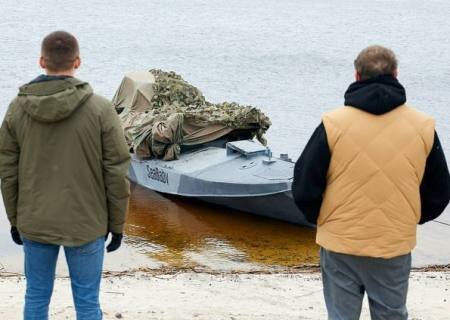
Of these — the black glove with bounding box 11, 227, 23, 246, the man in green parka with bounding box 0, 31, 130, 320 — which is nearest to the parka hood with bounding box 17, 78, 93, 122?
the man in green parka with bounding box 0, 31, 130, 320

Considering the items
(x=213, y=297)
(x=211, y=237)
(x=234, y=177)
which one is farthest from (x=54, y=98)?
(x=234, y=177)

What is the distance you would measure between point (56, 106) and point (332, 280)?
1.55 metres

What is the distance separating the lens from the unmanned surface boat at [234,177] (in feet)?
35.0

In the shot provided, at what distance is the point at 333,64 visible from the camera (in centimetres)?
3091

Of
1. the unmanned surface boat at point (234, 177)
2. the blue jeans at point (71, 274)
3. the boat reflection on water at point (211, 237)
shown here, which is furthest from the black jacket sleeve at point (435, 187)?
the unmanned surface boat at point (234, 177)

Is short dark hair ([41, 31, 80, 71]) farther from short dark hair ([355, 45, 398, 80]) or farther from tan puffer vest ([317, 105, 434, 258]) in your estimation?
short dark hair ([355, 45, 398, 80])

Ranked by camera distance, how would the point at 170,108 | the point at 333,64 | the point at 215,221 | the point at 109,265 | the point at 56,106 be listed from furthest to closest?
1. the point at 333,64
2. the point at 170,108
3. the point at 215,221
4. the point at 109,265
5. the point at 56,106

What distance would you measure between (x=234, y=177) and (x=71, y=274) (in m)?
7.15

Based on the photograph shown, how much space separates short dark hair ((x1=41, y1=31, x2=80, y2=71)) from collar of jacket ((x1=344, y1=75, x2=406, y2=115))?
51.7 inches

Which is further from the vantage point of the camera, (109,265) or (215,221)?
(215,221)

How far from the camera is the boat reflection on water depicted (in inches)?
372

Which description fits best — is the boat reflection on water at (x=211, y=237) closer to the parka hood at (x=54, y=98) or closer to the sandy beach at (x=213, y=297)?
the sandy beach at (x=213, y=297)

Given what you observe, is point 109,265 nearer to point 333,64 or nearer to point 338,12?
point 333,64

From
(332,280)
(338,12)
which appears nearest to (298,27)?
(338,12)
